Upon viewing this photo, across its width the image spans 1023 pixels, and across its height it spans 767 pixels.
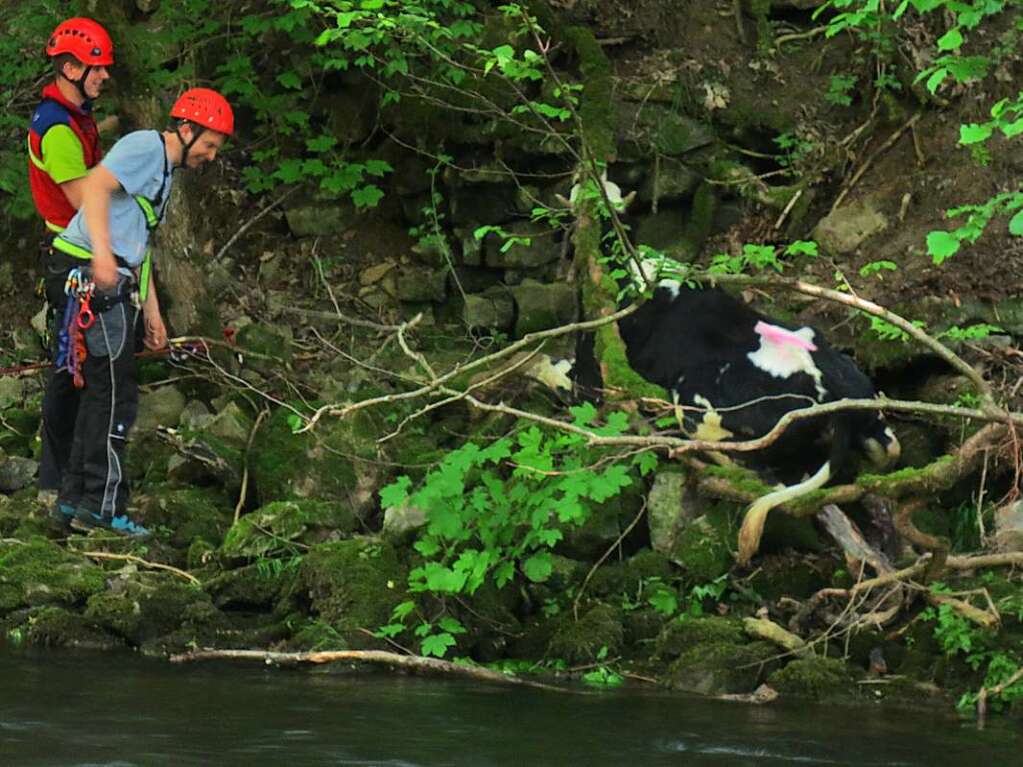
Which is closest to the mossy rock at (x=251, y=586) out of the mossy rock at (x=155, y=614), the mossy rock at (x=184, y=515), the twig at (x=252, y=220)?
the mossy rock at (x=155, y=614)

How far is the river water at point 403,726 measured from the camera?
16.4 feet

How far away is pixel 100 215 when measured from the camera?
6992 millimetres

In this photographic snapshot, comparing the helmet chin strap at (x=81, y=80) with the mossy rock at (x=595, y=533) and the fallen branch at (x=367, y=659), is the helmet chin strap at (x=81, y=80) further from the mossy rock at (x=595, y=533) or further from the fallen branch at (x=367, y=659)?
the mossy rock at (x=595, y=533)

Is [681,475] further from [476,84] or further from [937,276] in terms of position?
[476,84]

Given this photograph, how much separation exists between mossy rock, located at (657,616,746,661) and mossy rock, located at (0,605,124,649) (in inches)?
86.2

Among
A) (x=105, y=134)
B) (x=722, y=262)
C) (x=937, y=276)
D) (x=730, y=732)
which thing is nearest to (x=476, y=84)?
(x=105, y=134)

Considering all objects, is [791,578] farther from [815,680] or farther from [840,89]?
[840,89]

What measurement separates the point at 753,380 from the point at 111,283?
115 inches

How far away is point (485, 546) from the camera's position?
6777mm

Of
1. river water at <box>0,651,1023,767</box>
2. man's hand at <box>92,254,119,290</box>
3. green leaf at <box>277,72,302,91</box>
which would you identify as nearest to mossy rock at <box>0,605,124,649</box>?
river water at <box>0,651,1023,767</box>

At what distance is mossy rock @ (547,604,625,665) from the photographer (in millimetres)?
6566

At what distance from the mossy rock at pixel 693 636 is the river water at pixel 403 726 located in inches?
15.6

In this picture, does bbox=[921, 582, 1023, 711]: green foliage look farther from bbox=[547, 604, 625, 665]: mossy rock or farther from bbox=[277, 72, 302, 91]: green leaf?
bbox=[277, 72, 302, 91]: green leaf

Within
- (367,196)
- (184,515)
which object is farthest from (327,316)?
(184,515)
